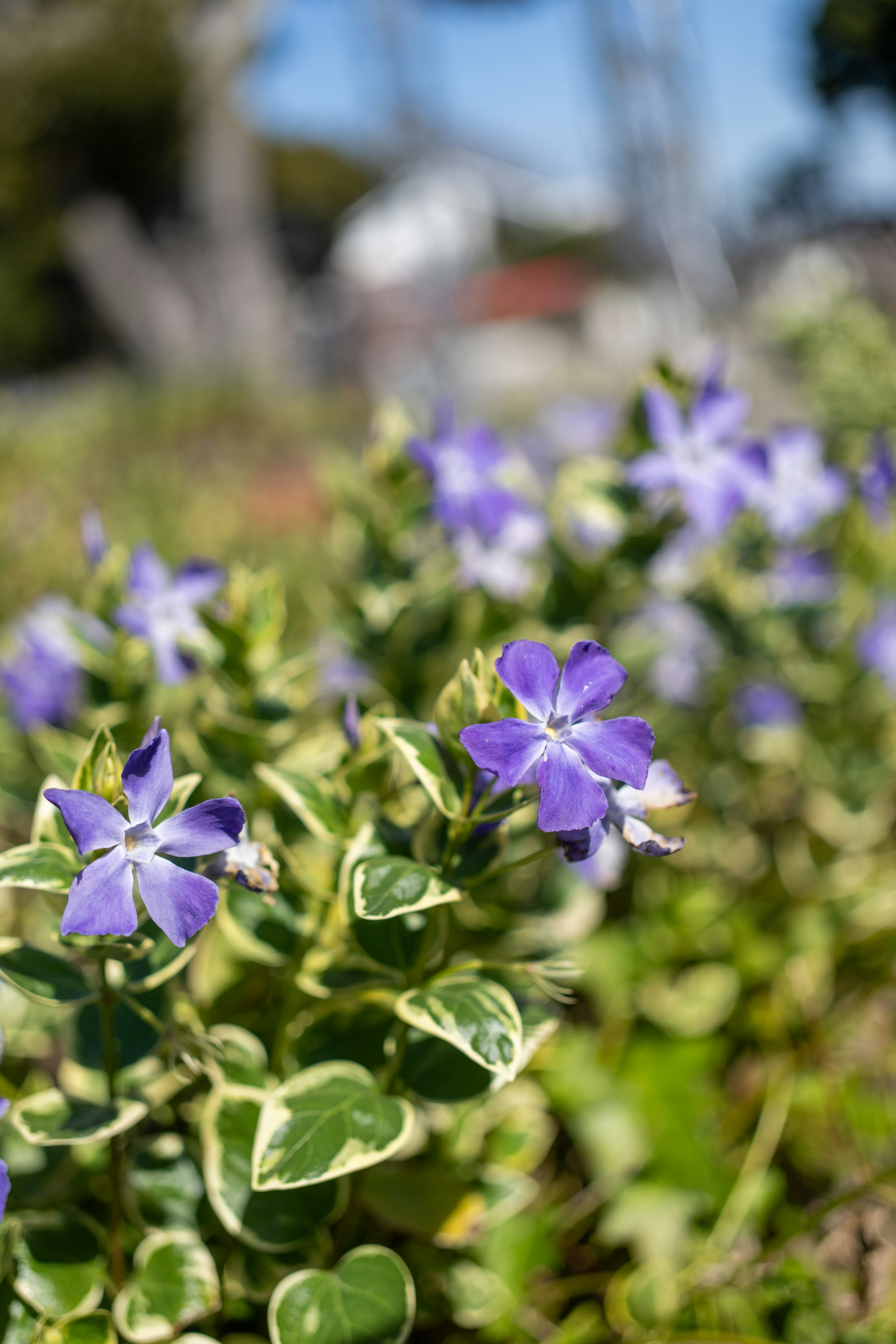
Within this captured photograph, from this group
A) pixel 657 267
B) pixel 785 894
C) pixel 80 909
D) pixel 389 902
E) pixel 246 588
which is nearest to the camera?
pixel 80 909

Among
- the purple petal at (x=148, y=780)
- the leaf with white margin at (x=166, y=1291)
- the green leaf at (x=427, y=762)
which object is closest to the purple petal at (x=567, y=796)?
the green leaf at (x=427, y=762)

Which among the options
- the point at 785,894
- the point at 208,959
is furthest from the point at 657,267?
the point at 208,959

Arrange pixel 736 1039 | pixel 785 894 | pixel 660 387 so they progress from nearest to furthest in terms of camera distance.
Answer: pixel 660 387, pixel 736 1039, pixel 785 894

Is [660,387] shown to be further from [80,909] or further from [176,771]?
[80,909]

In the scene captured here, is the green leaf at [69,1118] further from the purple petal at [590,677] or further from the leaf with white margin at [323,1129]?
the purple petal at [590,677]

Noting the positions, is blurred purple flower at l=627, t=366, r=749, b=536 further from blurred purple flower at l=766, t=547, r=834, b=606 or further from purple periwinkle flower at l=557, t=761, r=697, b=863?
purple periwinkle flower at l=557, t=761, r=697, b=863

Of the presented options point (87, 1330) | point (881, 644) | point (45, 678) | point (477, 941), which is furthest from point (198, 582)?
point (881, 644)
